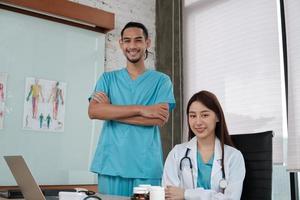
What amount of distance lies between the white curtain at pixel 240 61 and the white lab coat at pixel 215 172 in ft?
3.20

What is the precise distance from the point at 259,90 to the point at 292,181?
630 millimetres

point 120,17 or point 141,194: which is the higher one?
point 120,17

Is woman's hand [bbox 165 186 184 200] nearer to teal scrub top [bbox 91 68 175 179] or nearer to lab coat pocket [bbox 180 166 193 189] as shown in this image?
lab coat pocket [bbox 180 166 193 189]

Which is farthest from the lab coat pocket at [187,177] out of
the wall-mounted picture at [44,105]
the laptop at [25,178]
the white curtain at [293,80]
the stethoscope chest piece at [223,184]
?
the wall-mounted picture at [44,105]

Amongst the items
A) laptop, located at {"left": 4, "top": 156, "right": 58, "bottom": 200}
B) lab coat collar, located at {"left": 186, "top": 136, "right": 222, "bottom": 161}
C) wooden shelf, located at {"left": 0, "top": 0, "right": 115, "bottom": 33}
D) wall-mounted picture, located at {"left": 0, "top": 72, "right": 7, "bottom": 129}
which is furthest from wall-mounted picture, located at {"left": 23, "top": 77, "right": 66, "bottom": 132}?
laptop, located at {"left": 4, "top": 156, "right": 58, "bottom": 200}

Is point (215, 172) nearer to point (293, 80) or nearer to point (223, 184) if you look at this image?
point (223, 184)

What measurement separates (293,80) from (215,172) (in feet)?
3.68

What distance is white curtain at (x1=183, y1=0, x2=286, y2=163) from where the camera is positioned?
250cm

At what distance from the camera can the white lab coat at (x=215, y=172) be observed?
1.46 metres

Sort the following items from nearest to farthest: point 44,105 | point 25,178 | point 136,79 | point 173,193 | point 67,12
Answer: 1. point 25,178
2. point 173,193
3. point 136,79
4. point 44,105
5. point 67,12

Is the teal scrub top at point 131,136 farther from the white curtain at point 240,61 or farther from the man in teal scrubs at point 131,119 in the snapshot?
the white curtain at point 240,61

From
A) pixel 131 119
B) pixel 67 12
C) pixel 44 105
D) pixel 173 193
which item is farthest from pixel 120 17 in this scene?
pixel 173 193

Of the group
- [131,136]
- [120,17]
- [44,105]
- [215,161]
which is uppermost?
[120,17]

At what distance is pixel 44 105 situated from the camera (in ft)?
8.24
